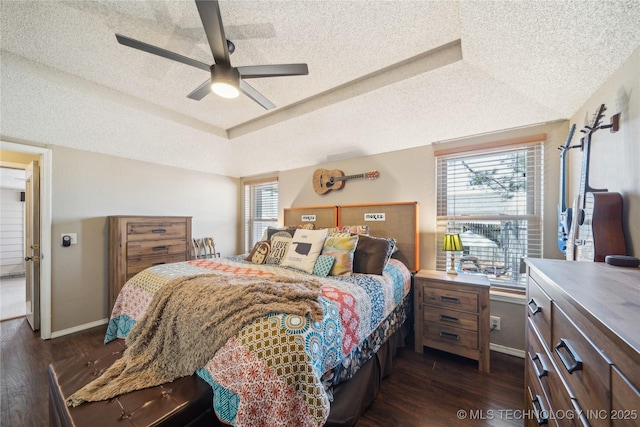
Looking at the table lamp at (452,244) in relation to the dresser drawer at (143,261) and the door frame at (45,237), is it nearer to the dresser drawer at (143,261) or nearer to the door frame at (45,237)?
the dresser drawer at (143,261)

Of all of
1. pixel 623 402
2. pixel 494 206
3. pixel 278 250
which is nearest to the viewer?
pixel 623 402

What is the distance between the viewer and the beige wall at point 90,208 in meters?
2.72

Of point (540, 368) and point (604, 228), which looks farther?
point (604, 228)

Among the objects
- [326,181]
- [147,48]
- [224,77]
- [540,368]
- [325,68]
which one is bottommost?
[540,368]

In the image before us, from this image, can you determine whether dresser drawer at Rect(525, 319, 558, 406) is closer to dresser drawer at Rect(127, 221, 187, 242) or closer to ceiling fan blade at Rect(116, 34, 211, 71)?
ceiling fan blade at Rect(116, 34, 211, 71)

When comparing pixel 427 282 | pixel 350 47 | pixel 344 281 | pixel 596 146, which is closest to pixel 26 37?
pixel 350 47

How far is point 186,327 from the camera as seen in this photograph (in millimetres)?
1298

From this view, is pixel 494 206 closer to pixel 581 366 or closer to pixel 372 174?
pixel 372 174

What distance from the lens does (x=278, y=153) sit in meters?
3.63

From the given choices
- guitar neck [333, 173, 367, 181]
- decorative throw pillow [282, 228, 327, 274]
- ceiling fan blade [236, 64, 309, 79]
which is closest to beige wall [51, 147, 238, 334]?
decorative throw pillow [282, 228, 327, 274]

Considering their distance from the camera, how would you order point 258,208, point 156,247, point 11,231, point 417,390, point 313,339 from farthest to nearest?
point 11,231
point 258,208
point 156,247
point 417,390
point 313,339

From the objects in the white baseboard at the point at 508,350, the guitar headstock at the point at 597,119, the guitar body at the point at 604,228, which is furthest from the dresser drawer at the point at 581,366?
the white baseboard at the point at 508,350

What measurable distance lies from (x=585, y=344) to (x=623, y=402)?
197mm

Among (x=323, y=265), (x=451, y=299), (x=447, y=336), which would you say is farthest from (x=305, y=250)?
(x=447, y=336)
